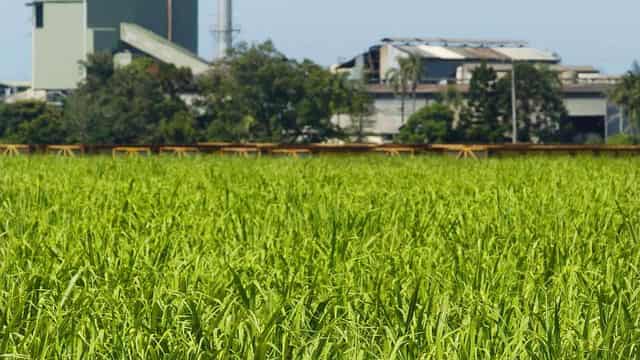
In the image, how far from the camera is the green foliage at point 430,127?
88.1m

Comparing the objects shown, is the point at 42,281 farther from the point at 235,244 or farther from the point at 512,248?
the point at 512,248

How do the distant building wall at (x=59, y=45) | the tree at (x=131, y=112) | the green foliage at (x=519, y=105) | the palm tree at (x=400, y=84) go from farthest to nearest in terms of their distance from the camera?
the distant building wall at (x=59, y=45)
the palm tree at (x=400, y=84)
the green foliage at (x=519, y=105)
the tree at (x=131, y=112)

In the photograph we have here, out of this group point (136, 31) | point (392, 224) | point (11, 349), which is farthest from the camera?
point (136, 31)

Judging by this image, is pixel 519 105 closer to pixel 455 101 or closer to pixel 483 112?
pixel 483 112

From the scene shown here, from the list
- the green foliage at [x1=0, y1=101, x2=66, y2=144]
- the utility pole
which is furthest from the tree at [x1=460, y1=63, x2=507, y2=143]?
the green foliage at [x1=0, y1=101, x2=66, y2=144]

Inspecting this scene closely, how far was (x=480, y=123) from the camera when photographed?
298ft

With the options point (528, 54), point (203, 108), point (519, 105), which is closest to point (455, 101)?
point (519, 105)

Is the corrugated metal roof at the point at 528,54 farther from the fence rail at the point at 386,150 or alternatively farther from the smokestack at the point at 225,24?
the fence rail at the point at 386,150

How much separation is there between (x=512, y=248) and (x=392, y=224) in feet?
5.02

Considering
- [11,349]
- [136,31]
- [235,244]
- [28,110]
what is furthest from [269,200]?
[136,31]

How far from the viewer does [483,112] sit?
91188mm

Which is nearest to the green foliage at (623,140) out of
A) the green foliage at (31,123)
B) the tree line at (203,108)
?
the tree line at (203,108)

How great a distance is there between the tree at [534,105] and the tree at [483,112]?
2.04 feet

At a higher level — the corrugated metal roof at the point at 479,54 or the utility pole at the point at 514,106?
the corrugated metal roof at the point at 479,54
